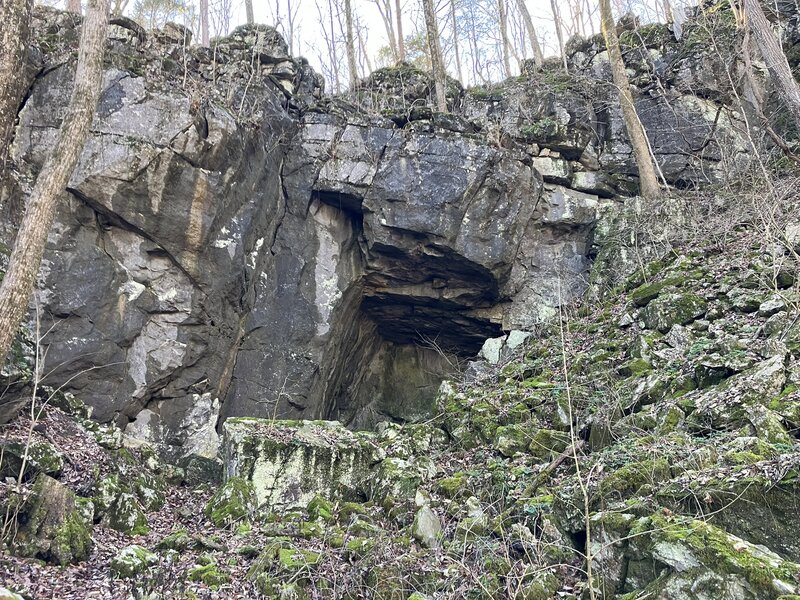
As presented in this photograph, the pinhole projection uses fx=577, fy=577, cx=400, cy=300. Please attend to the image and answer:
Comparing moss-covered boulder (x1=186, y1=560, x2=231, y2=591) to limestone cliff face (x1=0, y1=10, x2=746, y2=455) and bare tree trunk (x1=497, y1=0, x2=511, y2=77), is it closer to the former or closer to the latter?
limestone cliff face (x1=0, y1=10, x2=746, y2=455)

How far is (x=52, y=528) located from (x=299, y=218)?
23.9 ft

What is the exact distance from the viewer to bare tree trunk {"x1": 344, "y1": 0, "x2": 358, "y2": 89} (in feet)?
45.4

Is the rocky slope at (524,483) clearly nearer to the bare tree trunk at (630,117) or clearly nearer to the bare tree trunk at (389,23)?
the bare tree trunk at (630,117)

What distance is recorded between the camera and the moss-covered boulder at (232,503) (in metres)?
5.62

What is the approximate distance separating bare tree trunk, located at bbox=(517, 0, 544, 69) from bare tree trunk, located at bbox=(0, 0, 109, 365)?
1091 centimetres

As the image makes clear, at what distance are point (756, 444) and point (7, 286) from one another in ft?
21.6

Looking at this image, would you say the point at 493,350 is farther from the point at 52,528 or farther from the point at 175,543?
the point at 52,528

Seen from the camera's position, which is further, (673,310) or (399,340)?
(399,340)

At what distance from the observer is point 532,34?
1755cm

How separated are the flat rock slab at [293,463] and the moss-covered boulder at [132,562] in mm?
1728

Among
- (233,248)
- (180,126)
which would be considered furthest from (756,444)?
(180,126)

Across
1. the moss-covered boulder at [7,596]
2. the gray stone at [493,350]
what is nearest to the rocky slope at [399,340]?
the moss-covered boulder at [7,596]

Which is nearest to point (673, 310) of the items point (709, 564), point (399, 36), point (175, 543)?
point (709, 564)

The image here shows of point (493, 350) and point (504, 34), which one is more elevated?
point (504, 34)
